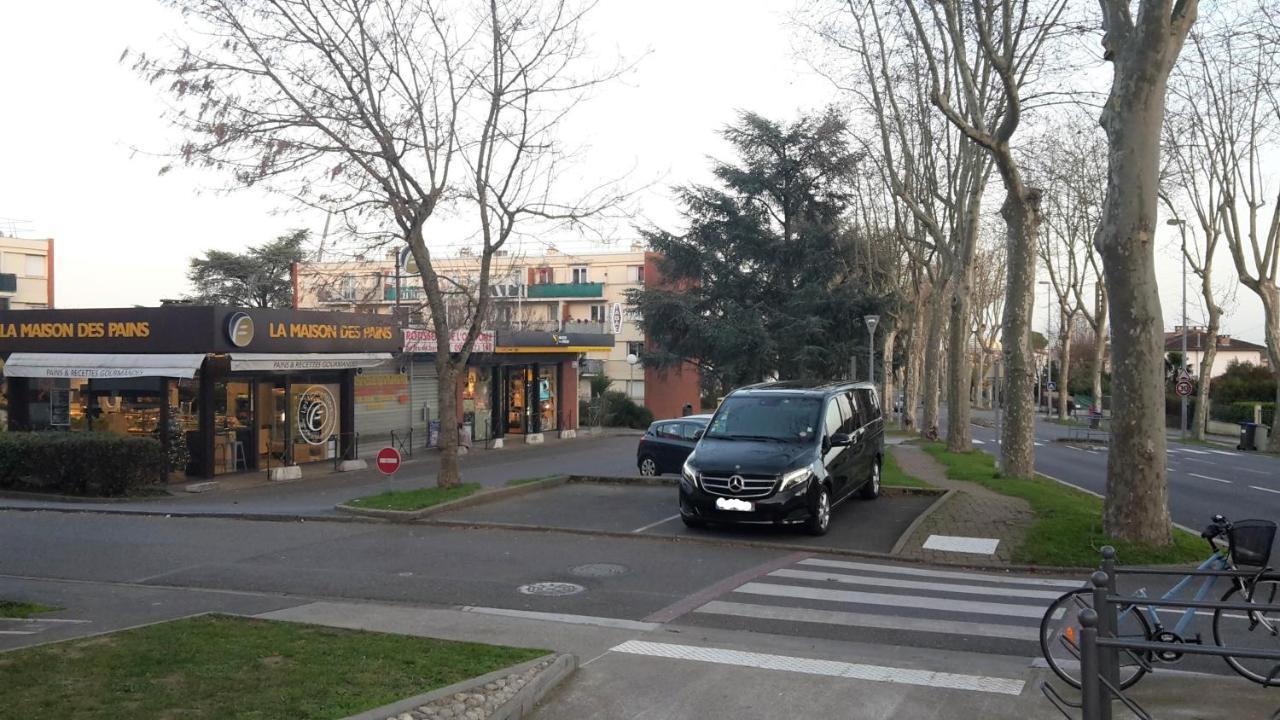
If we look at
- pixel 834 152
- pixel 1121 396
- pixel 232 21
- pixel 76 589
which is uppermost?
pixel 834 152

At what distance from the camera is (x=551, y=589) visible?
400 inches

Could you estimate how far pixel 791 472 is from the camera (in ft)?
41.9

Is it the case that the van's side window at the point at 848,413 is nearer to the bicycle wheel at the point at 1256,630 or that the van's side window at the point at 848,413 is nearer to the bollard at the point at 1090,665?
the bicycle wheel at the point at 1256,630

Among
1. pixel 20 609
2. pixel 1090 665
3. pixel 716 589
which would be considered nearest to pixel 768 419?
pixel 716 589

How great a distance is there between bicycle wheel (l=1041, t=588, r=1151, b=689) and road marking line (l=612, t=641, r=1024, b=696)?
0.34 meters

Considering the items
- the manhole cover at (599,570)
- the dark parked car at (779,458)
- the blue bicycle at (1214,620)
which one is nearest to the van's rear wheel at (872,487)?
the dark parked car at (779,458)

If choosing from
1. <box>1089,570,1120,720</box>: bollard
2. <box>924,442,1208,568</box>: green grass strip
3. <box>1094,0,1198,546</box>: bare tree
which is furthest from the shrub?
<box>1089,570,1120,720</box>: bollard

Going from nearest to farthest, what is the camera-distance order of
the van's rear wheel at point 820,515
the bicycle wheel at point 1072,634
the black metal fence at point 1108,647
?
the black metal fence at point 1108,647, the bicycle wheel at point 1072,634, the van's rear wheel at point 820,515

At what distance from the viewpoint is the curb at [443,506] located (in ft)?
49.6

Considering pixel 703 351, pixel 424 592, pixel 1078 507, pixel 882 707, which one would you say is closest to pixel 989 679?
pixel 882 707

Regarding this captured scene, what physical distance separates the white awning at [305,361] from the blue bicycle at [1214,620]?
63.4ft

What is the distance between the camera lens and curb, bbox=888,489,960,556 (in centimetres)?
1219

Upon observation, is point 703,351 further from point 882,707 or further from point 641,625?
point 882,707

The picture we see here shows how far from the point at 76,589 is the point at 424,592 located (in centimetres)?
395
